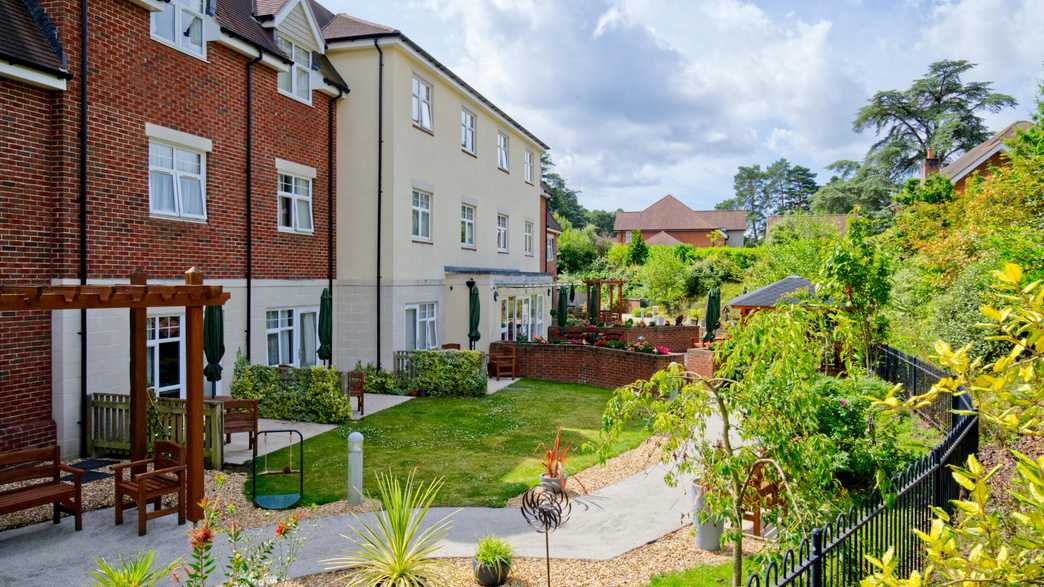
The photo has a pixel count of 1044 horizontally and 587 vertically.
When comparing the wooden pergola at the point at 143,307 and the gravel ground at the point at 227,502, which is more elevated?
the wooden pergola at the point at 143,307

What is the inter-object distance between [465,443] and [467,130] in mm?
13802

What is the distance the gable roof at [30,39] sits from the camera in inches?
386

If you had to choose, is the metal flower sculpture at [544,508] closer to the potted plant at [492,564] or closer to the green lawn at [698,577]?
the potted plant at [492,564]

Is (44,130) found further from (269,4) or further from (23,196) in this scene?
(269,4)

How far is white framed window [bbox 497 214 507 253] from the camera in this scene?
26639 millimetres

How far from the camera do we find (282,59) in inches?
615

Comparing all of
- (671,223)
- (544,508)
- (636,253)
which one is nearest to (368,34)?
(544,508)

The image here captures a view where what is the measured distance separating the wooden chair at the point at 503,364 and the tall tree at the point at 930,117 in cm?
3610

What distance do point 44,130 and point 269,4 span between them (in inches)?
316

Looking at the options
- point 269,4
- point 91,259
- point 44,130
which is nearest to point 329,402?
point 91,259

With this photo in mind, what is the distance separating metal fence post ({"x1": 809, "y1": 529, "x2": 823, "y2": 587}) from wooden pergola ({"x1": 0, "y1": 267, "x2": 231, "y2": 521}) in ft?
22.8

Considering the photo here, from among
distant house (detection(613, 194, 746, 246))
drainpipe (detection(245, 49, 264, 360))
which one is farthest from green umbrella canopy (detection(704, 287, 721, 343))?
distant house (detection(613, 194, 746, 246))

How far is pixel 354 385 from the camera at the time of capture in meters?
15.3

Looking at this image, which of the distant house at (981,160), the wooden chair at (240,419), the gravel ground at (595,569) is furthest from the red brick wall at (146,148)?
the distant house at (981,160)
